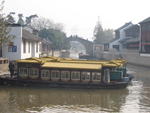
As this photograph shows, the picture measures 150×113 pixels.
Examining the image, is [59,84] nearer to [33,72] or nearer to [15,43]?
[33,72]

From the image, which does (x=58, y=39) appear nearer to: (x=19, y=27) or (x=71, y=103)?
(x=19, y=27)

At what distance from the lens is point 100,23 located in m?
144

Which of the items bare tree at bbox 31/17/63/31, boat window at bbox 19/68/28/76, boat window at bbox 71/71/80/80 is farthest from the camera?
bare tree at bbox 31/17/63/31

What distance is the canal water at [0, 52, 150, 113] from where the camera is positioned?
22500 mm

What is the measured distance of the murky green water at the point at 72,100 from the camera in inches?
887

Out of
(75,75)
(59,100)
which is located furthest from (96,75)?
(59,100)

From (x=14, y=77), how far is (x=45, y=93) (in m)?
4.30

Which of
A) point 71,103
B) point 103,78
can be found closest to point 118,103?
point 71,103

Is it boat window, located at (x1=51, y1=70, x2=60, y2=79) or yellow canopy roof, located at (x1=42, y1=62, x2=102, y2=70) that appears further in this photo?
yellow canopy roof, located at (x1=42, y1=62, x2=102, y2=70)

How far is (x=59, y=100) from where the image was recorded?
2575 cm

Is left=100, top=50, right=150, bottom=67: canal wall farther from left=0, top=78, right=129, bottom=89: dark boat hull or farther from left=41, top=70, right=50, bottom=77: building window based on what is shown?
left=41, top=70, right=50, bottom=77: building window

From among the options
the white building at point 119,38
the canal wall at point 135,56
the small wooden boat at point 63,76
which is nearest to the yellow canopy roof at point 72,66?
the small wooden boat at point 63,76

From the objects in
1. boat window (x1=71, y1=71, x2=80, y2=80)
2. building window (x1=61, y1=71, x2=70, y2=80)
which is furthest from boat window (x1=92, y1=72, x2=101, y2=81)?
building window (x1=61, y1=71, x2=70, y2=80)

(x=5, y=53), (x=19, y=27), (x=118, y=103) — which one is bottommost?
(x=118, y=103)
